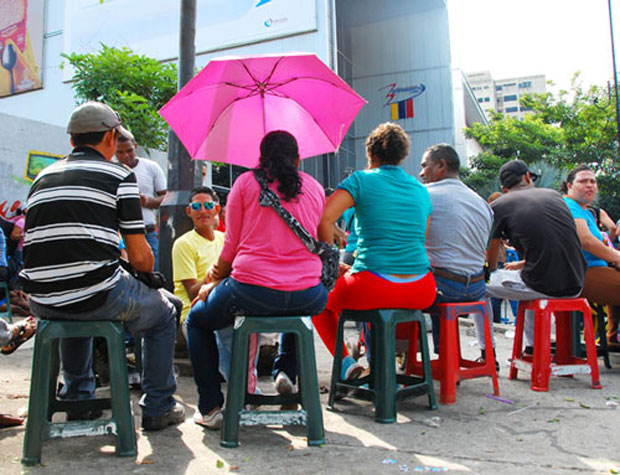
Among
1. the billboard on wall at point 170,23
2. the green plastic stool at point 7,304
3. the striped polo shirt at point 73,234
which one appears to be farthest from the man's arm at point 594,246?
the billboard on wall at point 170,23

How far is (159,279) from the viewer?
2.98m

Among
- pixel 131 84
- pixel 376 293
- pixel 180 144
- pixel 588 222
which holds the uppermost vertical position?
pixel 131 84

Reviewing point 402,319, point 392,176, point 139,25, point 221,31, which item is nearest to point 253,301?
point 402,319

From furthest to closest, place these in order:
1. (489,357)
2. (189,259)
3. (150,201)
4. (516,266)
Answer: (150,201) < (516,266) < (189,259) < (489,357)

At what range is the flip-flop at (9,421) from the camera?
10.3ft

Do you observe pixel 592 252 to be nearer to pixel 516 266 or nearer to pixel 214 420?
pixel 516 266

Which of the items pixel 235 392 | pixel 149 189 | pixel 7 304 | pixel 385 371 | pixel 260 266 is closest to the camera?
pixel 235 392

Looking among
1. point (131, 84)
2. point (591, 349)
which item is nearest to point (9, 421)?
point (591, 349)

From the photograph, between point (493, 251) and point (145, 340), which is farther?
point (493, 251)

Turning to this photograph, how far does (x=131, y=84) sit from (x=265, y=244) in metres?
11.5

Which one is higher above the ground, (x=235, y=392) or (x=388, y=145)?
(x=388, y=145)

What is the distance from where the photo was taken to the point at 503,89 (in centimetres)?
12250

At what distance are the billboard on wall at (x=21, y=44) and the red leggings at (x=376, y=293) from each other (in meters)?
29.8

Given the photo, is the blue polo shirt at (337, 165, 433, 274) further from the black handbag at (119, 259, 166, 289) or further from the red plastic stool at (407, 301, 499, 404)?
the black handbag at (119, 259, 166, 289)
